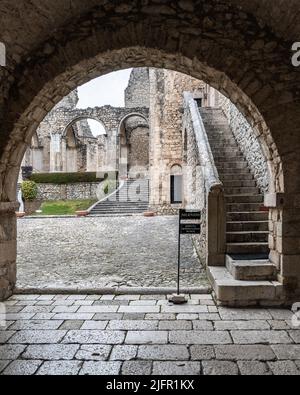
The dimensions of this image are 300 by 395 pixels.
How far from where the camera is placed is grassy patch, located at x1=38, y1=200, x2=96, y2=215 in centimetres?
1736

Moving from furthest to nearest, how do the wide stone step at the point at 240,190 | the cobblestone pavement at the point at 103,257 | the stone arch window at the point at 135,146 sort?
the stone arch window at the point at 135,146, the wide stone step at the point at 240,190, the cobblestone pavement at the point at 103,257

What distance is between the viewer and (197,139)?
333 inches

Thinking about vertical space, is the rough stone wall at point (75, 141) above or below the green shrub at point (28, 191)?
above

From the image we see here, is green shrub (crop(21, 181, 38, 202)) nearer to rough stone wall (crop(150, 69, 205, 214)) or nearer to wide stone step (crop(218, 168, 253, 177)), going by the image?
rough stone wall (crop(150, 69, 205, 214))

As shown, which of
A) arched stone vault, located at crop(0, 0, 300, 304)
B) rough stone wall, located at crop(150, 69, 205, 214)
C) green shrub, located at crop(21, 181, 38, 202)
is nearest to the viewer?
arched stone vault, located at crop(0, 0, 300, 304)

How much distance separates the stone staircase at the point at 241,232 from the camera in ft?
14.2

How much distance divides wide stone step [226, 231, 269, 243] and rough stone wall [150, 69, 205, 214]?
35.8ft

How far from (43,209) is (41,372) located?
16.4 meters

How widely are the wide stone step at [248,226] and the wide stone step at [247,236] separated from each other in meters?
0.27

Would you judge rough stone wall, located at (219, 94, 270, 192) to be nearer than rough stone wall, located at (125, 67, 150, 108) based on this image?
Yes

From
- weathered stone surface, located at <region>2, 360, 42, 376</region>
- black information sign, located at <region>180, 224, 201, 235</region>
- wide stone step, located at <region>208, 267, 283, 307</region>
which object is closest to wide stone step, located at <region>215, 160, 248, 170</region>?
black information sign, located at <region>180, 224, 201, 235</region>

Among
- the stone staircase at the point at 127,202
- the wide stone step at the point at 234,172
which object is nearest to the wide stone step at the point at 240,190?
the wide stone step at the point at 234,172

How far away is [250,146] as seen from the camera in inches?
305

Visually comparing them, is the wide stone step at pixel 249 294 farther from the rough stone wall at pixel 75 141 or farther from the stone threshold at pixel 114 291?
the rough stone wall at pixel 75 141
